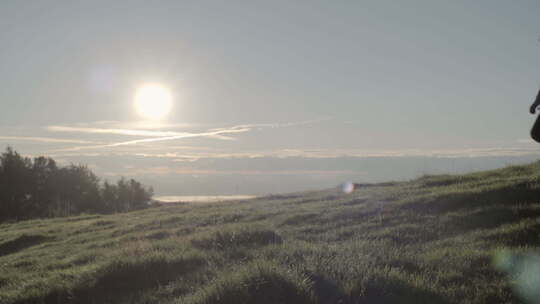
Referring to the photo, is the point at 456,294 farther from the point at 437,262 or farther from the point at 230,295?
the point at 230,295

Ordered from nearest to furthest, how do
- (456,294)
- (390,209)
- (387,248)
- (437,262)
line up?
(456,294) → (437,262) → (387,248) → (390,209)

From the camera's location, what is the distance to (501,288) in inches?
188

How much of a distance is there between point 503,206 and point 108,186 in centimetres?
6952

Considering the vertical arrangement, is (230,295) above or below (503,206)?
below

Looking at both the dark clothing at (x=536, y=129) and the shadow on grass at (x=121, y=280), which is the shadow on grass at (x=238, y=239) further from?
the dark clothing at (x=536, y=129)

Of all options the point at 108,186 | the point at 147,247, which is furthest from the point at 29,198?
the point at 147,247

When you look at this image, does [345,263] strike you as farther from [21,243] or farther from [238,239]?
[21,243]

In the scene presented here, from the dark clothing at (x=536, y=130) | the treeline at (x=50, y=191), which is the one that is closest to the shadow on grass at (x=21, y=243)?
the dark clothing at (x=536, y=130)

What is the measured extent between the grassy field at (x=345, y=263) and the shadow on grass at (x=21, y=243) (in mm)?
7396

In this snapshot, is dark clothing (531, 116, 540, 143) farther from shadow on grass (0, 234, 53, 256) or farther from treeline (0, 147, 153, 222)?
treeline (0, 147, 153, 222)

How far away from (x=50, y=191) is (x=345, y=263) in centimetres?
6546

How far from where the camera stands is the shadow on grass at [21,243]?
17009mm

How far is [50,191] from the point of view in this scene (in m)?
58.1

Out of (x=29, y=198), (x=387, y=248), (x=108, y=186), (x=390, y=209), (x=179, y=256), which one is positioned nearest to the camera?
(x=387, y=248)
